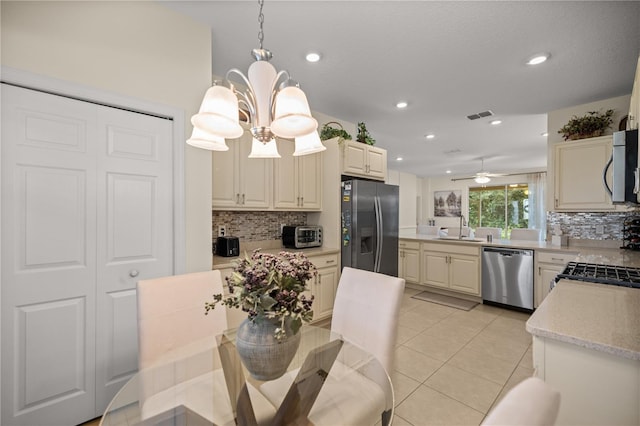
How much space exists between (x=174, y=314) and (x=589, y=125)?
14.5ft

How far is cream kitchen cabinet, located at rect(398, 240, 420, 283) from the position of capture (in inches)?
184

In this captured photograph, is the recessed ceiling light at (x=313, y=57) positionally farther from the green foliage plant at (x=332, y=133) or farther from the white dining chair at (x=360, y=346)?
the white dining chair at (x=360, y=346)

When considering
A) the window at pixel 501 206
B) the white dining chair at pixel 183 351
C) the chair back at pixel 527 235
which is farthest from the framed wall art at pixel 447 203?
the white dining chair at pixel 183 351

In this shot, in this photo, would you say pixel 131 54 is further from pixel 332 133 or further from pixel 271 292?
pixel 332 133

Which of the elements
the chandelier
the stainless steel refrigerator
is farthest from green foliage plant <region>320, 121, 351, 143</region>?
the chandelier

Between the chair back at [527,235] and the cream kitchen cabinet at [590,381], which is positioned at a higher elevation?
the chair back at [527,235]

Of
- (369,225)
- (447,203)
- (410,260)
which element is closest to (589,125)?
(369,225)

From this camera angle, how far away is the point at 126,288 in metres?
1.84

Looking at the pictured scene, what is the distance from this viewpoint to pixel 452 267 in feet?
13.9

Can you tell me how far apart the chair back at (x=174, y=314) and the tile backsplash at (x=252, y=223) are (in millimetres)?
1184

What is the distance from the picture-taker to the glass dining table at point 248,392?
102 cm

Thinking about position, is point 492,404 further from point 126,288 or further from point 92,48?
point 92,48

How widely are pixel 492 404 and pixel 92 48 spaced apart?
3.41 meters

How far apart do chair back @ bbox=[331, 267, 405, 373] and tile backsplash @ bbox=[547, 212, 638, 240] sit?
353cm
